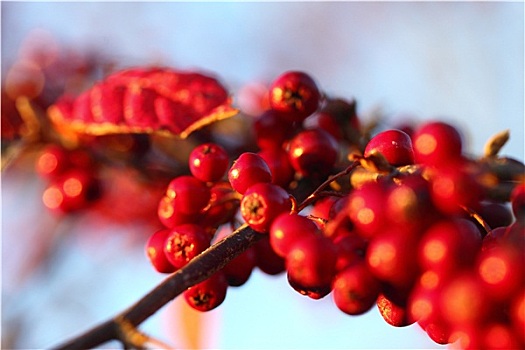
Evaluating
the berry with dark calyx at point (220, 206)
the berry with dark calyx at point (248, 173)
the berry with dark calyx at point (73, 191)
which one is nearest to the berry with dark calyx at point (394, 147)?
the berry with dark calyx at point (248, 173)

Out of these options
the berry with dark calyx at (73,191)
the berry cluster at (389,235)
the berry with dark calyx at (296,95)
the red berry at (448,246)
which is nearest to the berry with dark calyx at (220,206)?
the berry cluster at (389,235)

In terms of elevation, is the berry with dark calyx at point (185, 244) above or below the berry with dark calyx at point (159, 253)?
above

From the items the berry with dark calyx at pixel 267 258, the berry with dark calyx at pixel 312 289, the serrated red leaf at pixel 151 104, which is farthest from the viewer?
the serrated red leaf at pixel 151 104

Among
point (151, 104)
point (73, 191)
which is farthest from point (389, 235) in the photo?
point (73, 191)

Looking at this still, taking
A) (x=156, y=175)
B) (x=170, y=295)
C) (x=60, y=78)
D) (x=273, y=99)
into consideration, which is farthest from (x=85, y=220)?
(x=170, y=295)

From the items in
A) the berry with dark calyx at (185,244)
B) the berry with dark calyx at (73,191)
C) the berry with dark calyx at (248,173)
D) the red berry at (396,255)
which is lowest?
the berry with dark calyx at (73,191)

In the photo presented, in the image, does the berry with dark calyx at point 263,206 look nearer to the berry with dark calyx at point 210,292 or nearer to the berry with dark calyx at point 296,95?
the berry with dark calyx at point 210,292

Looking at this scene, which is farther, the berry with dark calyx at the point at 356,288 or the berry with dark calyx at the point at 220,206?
the berry with dark calyx at the point at 220,206

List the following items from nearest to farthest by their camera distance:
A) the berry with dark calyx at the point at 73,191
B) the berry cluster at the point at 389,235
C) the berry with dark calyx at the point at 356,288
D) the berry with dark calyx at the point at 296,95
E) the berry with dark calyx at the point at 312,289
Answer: the berry cluster at the point at 389,235, the berry with dark calyx at the point at 356,288, the berry with dark calyx at the point at 312,289, the berry with dark calyx at the point at 296,95, the berry with dark calyx at the point at 73,191
